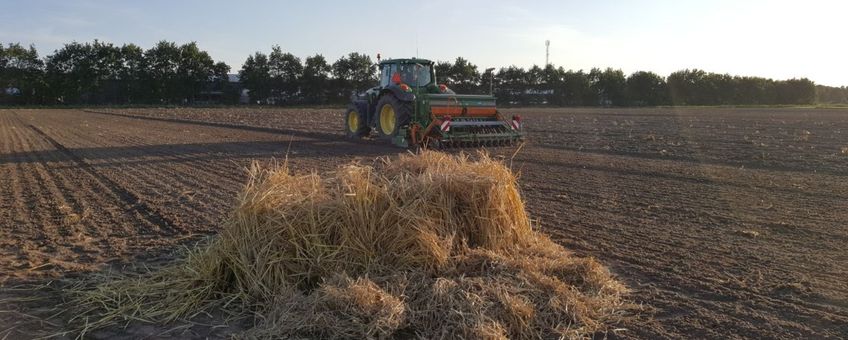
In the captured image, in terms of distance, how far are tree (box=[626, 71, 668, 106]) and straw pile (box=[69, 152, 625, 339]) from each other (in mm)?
79355

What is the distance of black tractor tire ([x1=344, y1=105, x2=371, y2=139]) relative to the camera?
1914 centimetres

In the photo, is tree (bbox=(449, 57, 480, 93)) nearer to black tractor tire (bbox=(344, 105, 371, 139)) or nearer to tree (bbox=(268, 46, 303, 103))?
tree (bbox=(268, 46, 303, 103))

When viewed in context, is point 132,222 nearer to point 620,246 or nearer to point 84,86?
point 620,246

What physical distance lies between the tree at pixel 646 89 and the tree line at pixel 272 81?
132 millimetres

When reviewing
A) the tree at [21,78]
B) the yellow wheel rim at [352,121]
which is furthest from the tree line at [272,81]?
the yellow wheel rim at [352,121]

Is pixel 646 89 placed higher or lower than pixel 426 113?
higher

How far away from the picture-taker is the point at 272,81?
256 ft

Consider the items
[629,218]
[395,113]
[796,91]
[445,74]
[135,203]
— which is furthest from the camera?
[796,91]

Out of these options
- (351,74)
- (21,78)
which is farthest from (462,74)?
(21,78)

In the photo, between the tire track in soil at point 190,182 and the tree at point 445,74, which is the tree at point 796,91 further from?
the tire track in soil at point 190,182

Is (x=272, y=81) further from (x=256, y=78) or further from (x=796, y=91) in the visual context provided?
(x=796, y=91)

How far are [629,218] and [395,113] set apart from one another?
9784 mm

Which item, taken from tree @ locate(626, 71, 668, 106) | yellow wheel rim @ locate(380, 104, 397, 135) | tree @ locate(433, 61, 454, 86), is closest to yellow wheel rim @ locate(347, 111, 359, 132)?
yellow wheel rim @ locate(380, 104, 397, 135)

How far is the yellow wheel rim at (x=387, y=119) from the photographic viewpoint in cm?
1766
